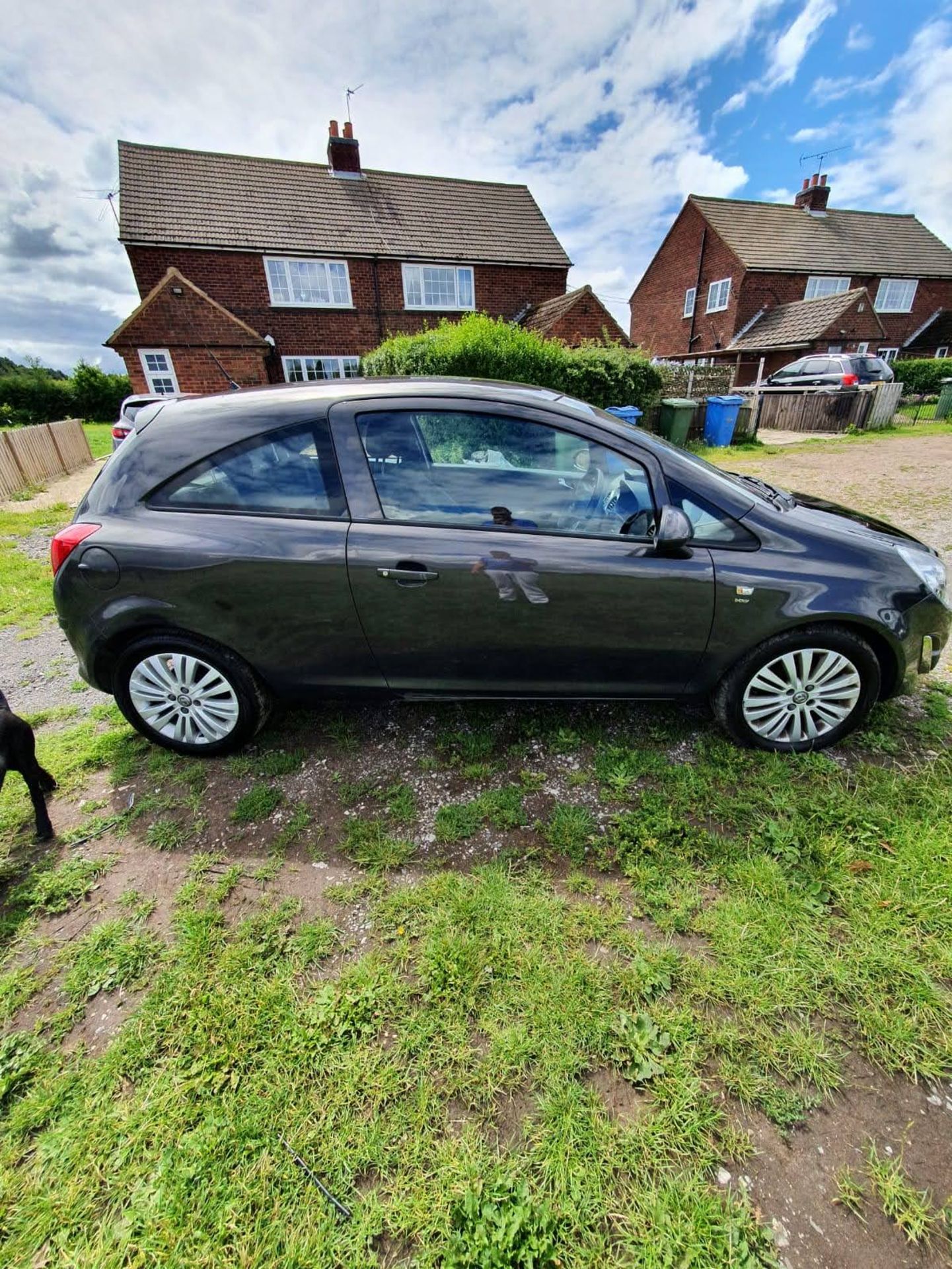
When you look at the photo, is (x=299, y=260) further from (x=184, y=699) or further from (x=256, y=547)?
(x=184, y=699)

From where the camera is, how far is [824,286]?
25703mm

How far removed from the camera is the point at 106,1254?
129 cm

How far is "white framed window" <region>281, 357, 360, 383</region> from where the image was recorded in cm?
1697

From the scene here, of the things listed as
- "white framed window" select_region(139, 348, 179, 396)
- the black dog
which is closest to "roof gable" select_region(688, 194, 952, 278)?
"white framed window" select_region(139, 348, 179, 396)

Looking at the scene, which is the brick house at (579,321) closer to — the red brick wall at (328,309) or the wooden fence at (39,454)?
the red brick wall at (328,309)

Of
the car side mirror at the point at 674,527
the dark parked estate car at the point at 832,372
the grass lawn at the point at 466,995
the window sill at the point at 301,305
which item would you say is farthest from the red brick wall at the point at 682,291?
the grass lawn at the point at 466,995

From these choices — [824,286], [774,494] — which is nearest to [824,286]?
[824,286]

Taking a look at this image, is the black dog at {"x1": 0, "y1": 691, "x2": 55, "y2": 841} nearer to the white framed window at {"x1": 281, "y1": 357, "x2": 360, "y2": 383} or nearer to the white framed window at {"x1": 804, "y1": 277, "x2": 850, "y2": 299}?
the white framed window at {"x1": 281, "y1": 357, "x2": 360, "y2": 383}

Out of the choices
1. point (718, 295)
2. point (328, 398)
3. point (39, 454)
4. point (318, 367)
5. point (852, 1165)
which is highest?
point (718, 295)

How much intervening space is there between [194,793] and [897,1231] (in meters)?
2.86

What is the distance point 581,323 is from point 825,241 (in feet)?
65.9

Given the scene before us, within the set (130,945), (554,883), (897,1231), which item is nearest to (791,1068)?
(897,1231)

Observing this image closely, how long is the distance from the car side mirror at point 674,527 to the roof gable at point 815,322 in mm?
25155

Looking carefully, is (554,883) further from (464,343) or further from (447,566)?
(464,343)
